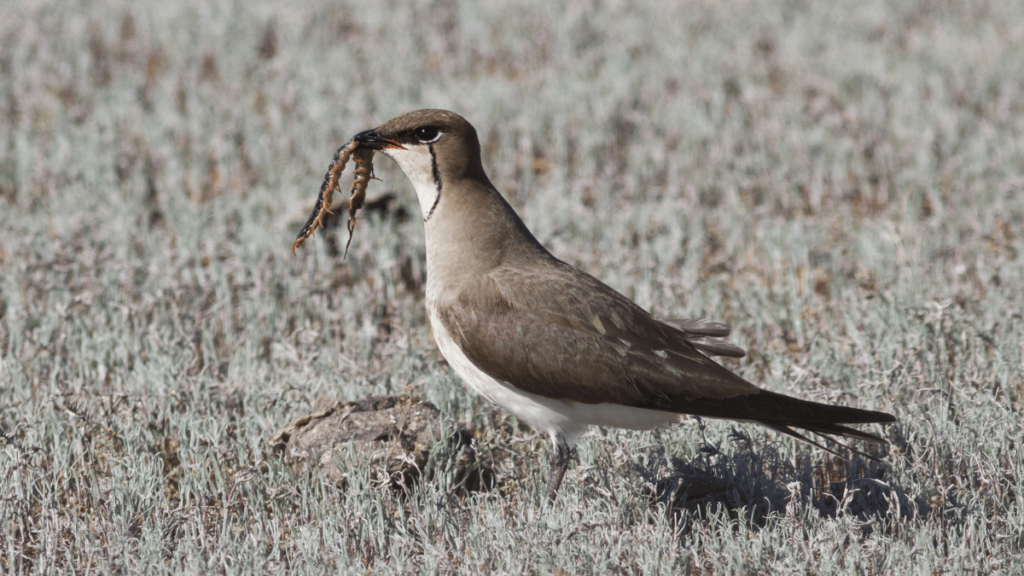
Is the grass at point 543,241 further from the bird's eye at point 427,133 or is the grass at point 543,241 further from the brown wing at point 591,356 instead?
the bird's eye at point 427,133

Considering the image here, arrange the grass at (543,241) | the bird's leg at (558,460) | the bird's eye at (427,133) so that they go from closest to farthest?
the grass at (543,241) < the bird's leg at (558,460) < the bird's eye at (427,133)

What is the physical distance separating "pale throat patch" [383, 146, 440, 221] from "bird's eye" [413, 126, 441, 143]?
38mm

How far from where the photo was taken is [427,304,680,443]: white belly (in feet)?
13.2

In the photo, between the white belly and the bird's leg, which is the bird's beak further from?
the bird's leg

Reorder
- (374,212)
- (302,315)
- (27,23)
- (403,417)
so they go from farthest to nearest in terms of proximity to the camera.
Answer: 1. (27,23)
2. (374,212)
3. (302,315)
4. (403,417)

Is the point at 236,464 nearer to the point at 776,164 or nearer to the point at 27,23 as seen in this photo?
the point at 776,164

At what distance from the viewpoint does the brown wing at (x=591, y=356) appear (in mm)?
3838

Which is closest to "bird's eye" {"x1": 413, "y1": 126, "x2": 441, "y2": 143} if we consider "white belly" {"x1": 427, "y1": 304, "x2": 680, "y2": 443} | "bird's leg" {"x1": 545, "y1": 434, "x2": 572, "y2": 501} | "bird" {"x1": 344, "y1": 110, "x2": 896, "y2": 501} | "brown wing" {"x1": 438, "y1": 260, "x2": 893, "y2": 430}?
"bird" {"x1": 344, "y1": 110, "x2": 896, "y2": 501}

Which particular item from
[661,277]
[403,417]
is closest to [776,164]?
[661,277]

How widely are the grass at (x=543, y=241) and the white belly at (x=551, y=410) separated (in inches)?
9.3

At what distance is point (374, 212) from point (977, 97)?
19.5 ft

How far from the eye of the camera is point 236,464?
15.1ft

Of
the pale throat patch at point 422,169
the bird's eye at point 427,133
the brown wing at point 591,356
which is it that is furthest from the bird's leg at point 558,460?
the bird's eye at point 427,133

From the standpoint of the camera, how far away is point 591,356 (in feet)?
13.1
